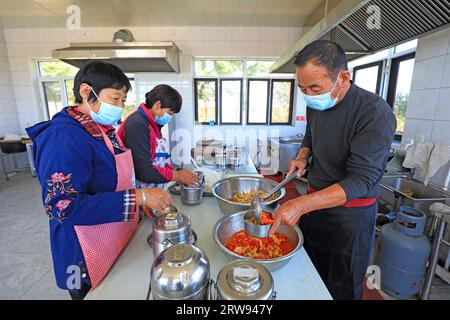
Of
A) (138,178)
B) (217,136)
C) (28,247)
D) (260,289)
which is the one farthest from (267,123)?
(260,289)

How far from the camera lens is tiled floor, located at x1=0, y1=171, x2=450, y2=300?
72.5 inches

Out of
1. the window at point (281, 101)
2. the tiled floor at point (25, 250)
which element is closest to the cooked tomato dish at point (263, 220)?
the tiled floor at point (25, 250)

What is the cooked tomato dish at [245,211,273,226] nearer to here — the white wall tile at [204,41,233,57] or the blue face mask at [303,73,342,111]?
the blue face mask at [303,73,342,111]

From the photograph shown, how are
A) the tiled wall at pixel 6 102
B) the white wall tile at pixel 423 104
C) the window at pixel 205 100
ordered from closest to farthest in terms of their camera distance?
the white wall tile at pixel 423 104, the tiled wall at pixel 6 102, the window at pixel 205 100

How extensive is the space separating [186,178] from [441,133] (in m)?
2.20

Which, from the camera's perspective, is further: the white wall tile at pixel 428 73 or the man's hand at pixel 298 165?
the white wall tile at pixel 428 73

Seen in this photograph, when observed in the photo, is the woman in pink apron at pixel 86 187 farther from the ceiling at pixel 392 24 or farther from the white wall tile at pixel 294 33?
the white wall tile at pixel 294 33

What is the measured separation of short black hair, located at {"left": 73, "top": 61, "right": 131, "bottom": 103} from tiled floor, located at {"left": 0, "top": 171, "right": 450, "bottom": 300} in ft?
5.61

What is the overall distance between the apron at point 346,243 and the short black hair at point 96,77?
1.16 metres

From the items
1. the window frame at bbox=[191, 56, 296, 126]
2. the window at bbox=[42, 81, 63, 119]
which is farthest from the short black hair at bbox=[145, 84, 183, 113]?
the window at bbox=[42, 81, 63, 119]

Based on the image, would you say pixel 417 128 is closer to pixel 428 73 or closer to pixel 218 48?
pixel 428 73

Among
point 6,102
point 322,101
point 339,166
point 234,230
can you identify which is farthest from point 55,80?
point 339,166

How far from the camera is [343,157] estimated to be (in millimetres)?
1076

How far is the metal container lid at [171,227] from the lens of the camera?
2.53ft
